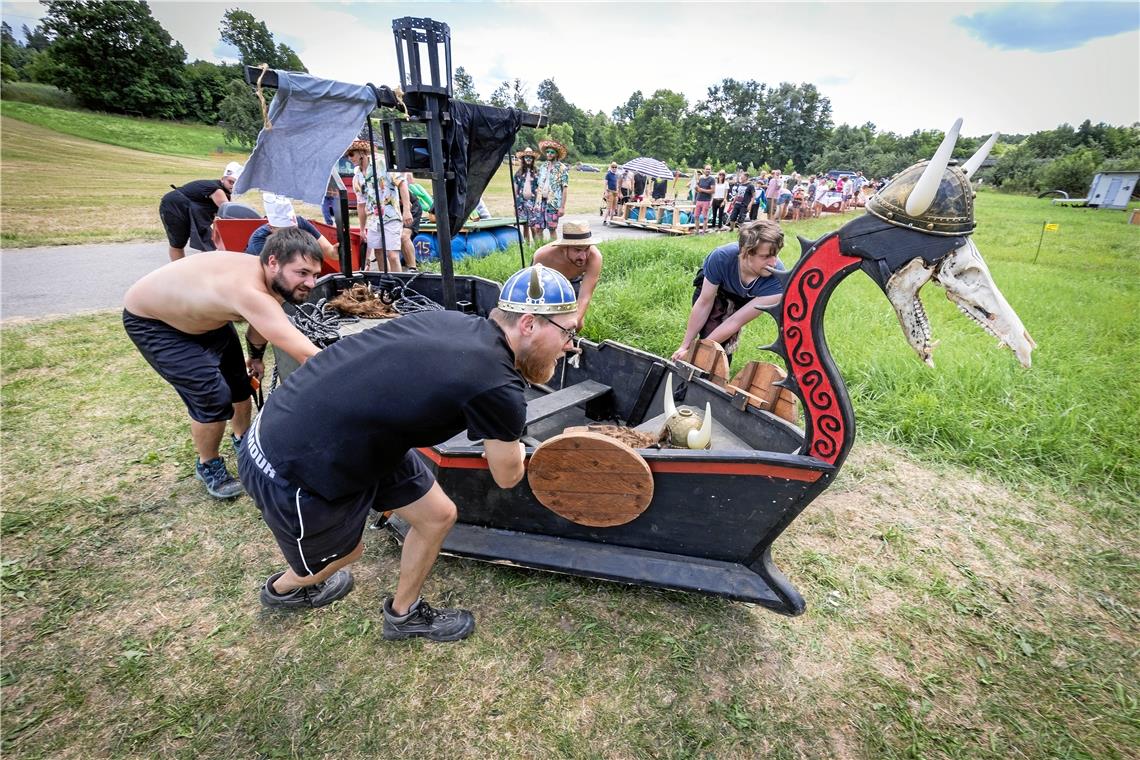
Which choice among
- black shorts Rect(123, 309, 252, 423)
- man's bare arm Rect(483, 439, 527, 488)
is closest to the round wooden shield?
man's bare arm Rect(483, 439, 527, 488)

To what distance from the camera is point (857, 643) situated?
2664 millimetres

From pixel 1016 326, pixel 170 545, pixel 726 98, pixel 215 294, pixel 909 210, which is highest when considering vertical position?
pixel 726 98

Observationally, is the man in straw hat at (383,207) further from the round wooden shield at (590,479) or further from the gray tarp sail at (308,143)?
the round wooden shield at (590,479)

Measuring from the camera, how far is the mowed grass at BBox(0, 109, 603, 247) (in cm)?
1264

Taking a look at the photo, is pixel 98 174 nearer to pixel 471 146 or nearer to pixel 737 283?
pixel 471 146

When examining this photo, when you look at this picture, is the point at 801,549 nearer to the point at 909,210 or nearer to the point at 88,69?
the point at 909,210

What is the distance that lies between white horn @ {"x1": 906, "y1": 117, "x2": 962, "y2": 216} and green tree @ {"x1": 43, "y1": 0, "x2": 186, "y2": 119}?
55805mm

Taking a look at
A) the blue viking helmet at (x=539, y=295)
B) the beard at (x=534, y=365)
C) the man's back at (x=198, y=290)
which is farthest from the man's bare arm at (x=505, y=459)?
the man's back at (x=198, y=290)

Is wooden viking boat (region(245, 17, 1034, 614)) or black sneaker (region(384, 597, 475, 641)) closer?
wooden viking boat (region(245, 17, 1034, 614))

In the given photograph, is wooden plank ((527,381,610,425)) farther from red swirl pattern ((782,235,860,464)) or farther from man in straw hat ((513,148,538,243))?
man in straw hat ((513,148,538,243))

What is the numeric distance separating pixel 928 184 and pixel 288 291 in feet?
10.1

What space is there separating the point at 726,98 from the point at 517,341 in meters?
88.7

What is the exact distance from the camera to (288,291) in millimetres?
2809

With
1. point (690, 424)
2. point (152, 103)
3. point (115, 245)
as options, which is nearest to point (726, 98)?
point (152, 103)
